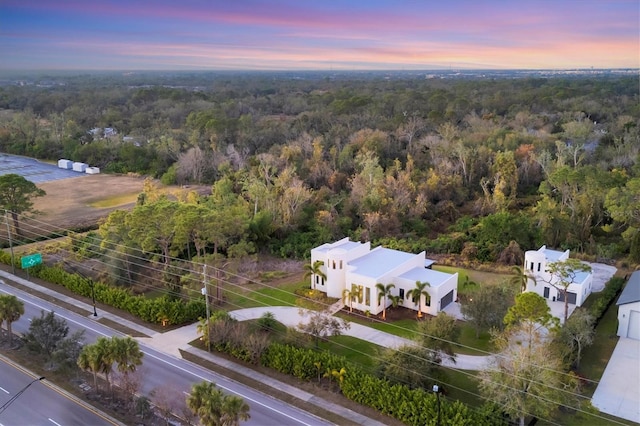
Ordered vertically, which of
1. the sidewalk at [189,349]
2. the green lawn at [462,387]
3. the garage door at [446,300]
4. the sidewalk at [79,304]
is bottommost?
the sidewalk at [79,304]

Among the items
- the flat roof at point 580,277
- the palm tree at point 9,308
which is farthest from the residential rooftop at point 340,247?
the palm tree at point 9,308

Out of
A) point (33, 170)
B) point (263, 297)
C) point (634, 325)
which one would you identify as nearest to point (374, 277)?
point (263, 297)

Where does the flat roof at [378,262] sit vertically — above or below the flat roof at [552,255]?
below

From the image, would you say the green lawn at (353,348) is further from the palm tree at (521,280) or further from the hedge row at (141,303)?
the palm tree at (521,280)

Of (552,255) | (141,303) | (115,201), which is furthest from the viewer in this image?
(115,201)

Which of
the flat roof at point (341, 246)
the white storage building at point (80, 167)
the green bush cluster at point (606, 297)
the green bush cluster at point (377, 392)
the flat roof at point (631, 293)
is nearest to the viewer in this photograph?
the green bush cluster at point (377, 392)

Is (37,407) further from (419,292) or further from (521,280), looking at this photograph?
(521,280)

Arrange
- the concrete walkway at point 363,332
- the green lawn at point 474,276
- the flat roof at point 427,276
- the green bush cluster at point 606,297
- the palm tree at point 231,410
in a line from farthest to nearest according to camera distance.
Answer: the green lawn at point 474,276, the flat roof at point 427,276, the green bush cluster at point 606,297, the concrete walkway at point 363,332, the palm tree at point 231,410

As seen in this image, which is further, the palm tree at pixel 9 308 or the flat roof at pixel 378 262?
the flat roof at pixel 378 262
